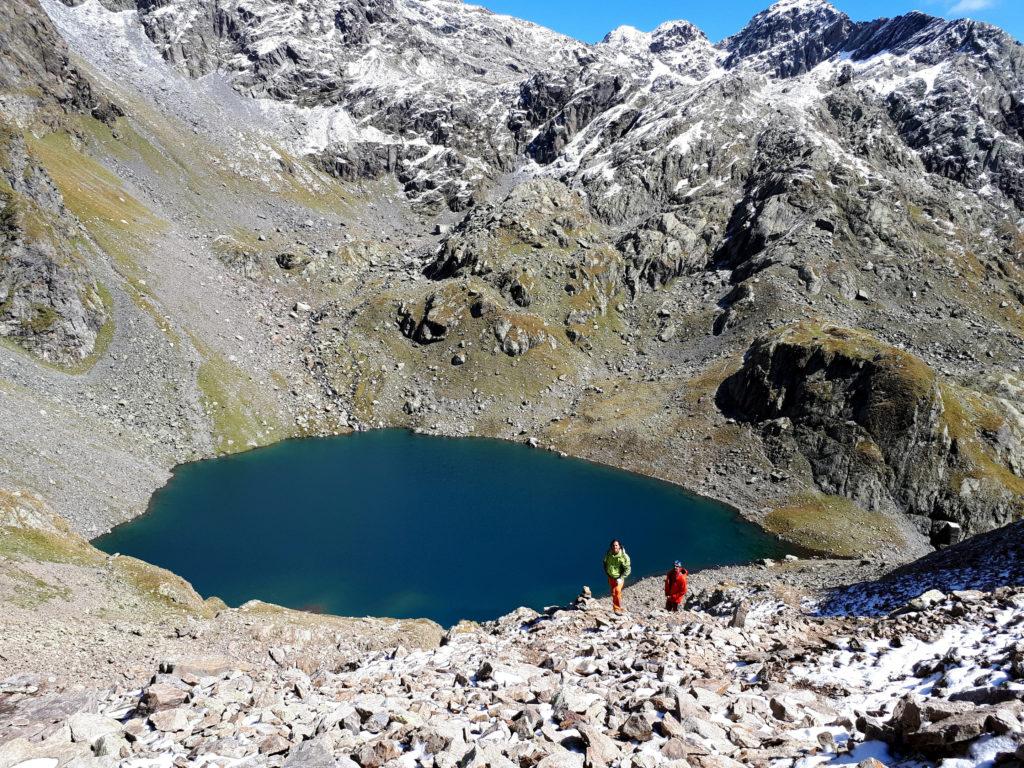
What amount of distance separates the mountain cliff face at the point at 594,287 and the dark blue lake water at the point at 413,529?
6586 mm

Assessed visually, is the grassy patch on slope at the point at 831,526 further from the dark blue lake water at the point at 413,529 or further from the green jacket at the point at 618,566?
the green jacket at the point at 618,566

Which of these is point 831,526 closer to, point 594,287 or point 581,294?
point 581,294

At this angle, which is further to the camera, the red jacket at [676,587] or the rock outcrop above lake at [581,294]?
the rock outcrop above lake at [581,294]

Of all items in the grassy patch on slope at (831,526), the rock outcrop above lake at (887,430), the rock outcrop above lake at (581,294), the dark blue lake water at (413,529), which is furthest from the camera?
the rock outcrop above lake at (581,294)

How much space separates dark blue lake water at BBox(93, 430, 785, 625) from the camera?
5050cm

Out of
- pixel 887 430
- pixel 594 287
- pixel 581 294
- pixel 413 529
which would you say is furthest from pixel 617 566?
pixel 594 287

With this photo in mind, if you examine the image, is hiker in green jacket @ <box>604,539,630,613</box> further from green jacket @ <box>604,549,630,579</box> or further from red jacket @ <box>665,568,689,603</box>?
red jacket @ <box>665,568,689,603</box>

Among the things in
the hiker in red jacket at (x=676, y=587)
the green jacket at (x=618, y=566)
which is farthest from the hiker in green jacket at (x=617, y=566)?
the hiker in red jacket at (x=676, y=587)

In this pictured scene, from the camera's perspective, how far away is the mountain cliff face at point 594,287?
3029 inches

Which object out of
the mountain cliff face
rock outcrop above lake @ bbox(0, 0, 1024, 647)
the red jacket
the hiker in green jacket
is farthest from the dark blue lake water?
the red jacket

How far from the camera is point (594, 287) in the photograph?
131375 mm

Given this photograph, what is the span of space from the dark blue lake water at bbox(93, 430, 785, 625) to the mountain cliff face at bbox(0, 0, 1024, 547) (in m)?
6.59

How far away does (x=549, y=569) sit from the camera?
5622 centimetres

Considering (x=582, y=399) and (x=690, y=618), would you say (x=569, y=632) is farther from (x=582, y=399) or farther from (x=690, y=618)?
(x=582, y=399)
